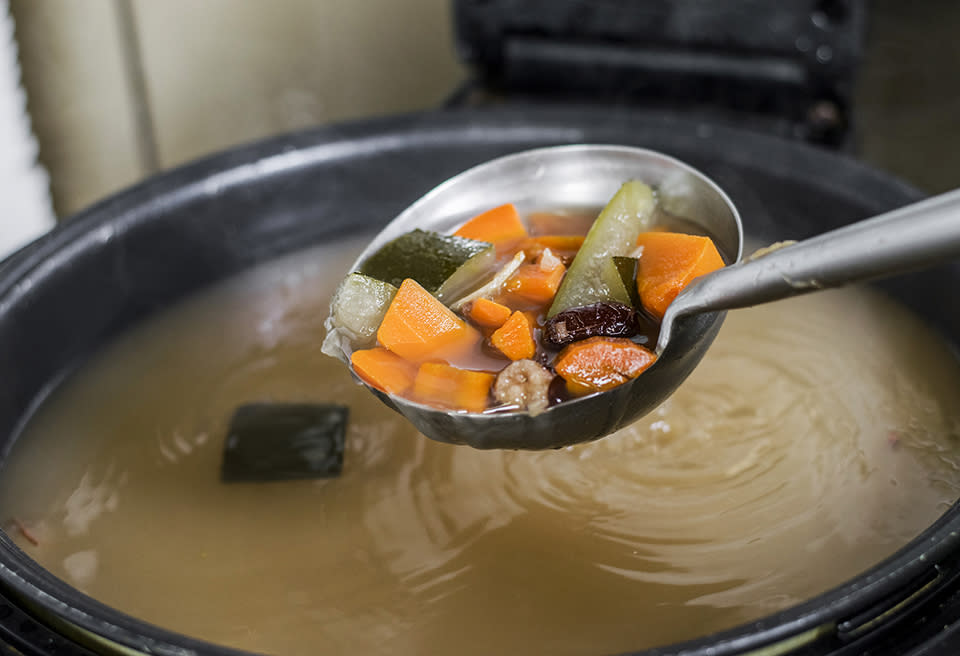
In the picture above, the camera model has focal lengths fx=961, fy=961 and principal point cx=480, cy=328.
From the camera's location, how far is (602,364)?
37.6 inches

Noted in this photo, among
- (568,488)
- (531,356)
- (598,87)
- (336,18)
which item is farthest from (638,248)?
(336,18)

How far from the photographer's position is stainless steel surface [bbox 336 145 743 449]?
38.1 inches

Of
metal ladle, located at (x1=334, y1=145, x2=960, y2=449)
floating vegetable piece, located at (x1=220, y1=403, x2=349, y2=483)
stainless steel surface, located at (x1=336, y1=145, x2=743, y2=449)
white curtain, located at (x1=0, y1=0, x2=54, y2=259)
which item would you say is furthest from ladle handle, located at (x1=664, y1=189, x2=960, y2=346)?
Result: white curtain, located at (x1=0, y1=0, x2=54, y2=259)

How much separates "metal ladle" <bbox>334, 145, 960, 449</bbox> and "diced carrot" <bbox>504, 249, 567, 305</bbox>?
17cm

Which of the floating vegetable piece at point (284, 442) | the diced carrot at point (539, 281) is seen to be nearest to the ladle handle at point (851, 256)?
the diced carrot at point (539, 281)

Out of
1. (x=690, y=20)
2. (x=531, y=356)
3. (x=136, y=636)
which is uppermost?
(x=690, y=20)

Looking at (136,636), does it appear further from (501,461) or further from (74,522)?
(501,461)

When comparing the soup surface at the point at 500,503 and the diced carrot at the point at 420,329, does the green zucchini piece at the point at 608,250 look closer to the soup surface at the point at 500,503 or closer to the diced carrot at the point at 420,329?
the diced carrot at the point at 420,329

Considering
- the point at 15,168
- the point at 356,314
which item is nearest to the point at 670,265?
the point at 356,314

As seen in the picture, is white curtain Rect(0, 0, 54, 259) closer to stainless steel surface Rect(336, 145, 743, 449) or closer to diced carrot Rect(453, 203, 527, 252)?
stainless steel surface Rect(336, 145, 743, 449)

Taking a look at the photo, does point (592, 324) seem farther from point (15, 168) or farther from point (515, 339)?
point (15, 168)

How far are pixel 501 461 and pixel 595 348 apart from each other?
0.37m

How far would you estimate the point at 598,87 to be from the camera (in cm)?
197

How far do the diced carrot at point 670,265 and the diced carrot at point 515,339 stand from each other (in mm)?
139
